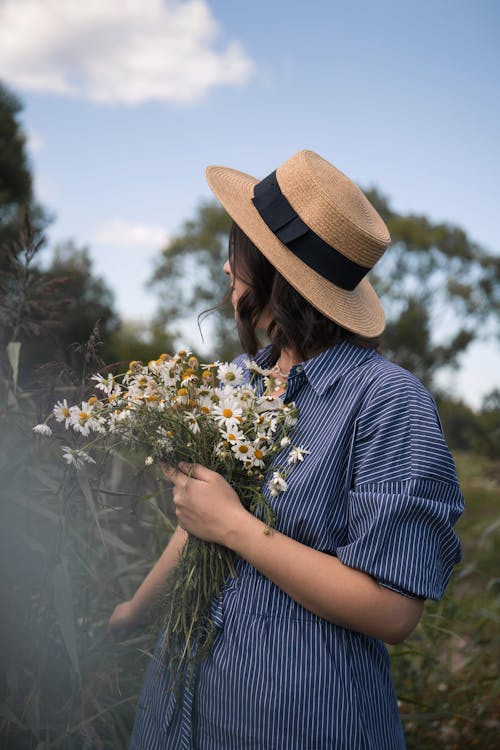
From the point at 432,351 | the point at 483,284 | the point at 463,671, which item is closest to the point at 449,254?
the point at 483,284

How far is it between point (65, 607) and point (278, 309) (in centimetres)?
79

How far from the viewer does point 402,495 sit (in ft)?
4.09

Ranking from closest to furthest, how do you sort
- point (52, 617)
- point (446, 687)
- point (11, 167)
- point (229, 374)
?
point (229, 374) < point (52, 617) < point (446, 687) < point (11, 167)

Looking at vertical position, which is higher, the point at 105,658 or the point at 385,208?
the point at 105,658

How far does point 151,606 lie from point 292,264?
854 millimetres

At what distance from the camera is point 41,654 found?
5.25 ft

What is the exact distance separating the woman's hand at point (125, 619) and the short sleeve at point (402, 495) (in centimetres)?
63

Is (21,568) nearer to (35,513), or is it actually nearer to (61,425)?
(35,513)

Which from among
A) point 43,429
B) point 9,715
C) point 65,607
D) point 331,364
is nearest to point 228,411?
point 331,364

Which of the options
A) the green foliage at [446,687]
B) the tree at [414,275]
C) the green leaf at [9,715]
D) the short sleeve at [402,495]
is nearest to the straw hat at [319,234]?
the short sleeve at [402,495]

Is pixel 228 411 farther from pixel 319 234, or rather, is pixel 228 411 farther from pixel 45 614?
pixel 45 614

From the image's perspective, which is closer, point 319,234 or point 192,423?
point 192,423

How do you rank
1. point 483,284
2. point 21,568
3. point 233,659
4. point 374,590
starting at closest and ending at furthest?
point 374,590 → point 233,659 → point 21,568 → point 483,284

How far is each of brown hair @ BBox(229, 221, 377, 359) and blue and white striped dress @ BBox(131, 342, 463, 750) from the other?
20 centimetres
